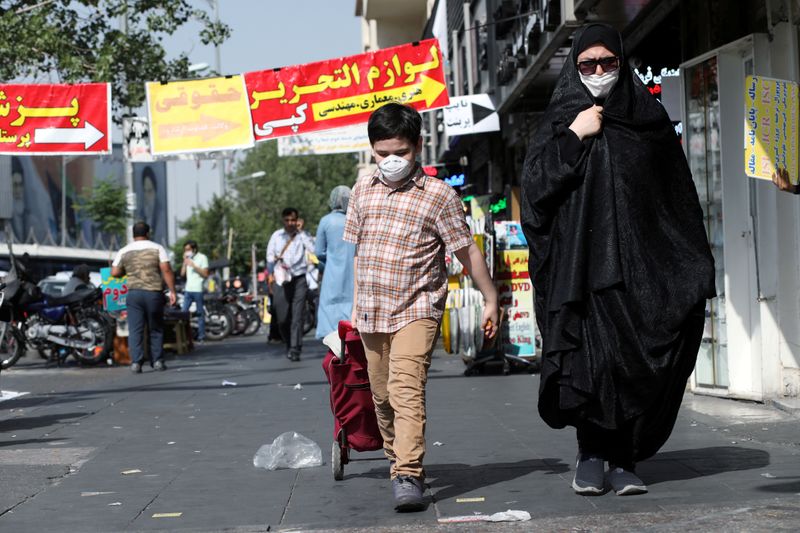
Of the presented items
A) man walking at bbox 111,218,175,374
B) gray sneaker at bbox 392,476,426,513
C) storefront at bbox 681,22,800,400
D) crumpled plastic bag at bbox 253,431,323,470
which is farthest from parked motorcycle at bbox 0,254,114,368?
gray sneaker at bbox 392,476,426,513

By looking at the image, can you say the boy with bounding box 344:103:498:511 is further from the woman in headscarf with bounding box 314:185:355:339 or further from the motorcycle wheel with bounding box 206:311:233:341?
the motorcycle wheel with bounding box 206:311:233:341

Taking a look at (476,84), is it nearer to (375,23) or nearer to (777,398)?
(777,398)

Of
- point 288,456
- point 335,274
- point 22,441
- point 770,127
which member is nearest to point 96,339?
point 335,274

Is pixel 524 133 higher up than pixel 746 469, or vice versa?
pixel 524 133

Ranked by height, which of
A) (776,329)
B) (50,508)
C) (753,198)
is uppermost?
A: (753,198)

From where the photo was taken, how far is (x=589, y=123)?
A: 17.9 feet

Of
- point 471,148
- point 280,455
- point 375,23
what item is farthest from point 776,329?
point 375,23

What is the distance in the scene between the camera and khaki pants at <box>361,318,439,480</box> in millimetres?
5480

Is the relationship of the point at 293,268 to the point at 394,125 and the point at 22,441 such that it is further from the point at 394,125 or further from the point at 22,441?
the point at 394,125

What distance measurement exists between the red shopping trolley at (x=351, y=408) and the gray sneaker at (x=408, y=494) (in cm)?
82

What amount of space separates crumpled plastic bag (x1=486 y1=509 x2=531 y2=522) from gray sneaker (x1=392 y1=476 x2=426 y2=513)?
0.36 m

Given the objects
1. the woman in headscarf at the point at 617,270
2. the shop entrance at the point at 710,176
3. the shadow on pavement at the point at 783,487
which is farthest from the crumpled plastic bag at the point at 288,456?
the shop entrance at the point at 710,176

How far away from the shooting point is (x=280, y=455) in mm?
6828

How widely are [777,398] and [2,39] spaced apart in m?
12.5
